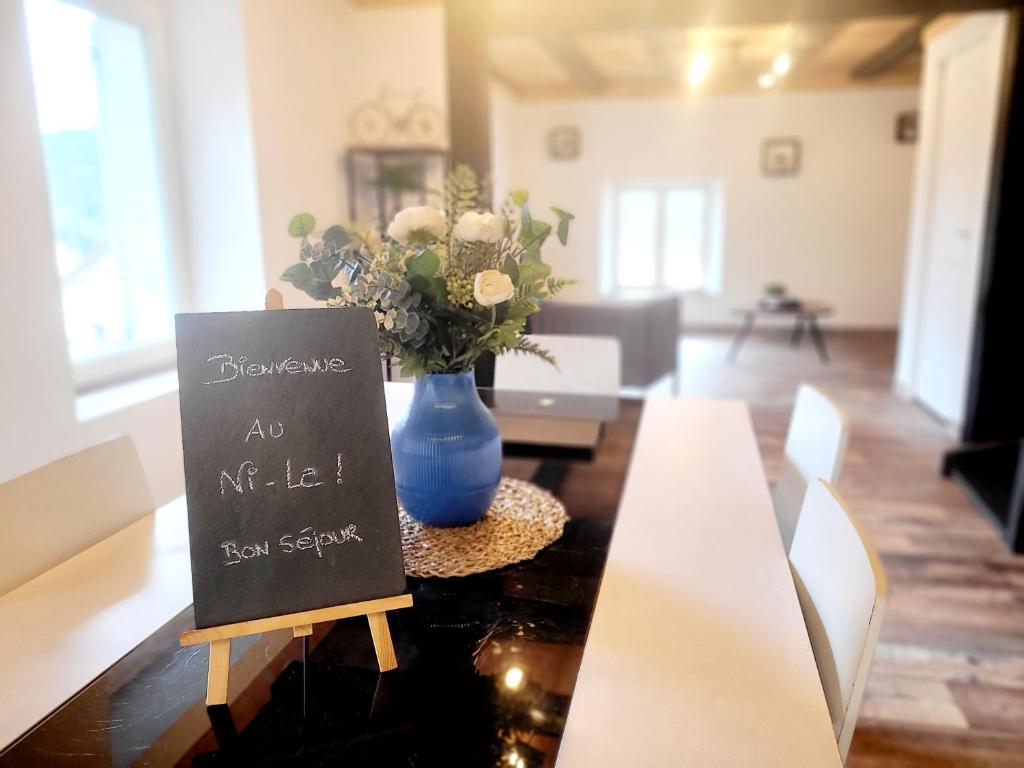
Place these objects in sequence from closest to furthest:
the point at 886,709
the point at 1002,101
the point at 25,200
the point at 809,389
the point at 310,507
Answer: the point at 310,507 < the point at 809,389 < the point at 886,709 < the point at 25,200 < the point at 1002,101

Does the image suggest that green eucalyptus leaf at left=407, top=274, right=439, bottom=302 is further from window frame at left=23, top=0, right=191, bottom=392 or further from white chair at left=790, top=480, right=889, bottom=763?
window frame at left=23, top=0, right=191, bottom=392

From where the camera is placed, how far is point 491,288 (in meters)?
1.00

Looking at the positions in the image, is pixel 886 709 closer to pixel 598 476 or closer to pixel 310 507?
pixel 598 476

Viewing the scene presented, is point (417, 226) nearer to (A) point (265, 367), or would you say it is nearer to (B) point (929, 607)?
(A) point (265, 367)

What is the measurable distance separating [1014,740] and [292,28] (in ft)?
11.6

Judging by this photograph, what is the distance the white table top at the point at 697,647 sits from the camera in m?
0.74

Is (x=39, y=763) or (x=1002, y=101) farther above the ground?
(x=1002, y=101)

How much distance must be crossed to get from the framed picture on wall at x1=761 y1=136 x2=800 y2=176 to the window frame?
20.2ft

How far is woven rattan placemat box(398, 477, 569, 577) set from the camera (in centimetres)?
109

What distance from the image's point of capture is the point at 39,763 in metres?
0.71

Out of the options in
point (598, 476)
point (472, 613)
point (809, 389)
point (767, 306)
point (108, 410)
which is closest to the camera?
point (472, 613)

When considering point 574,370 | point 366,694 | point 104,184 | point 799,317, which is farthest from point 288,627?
point 799,317

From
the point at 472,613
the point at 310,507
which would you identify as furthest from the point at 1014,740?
the point at 310,507

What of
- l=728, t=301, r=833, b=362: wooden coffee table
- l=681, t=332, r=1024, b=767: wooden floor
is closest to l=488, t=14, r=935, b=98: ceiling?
l=728, t=301, r=833, b=362: wooden coffee table
